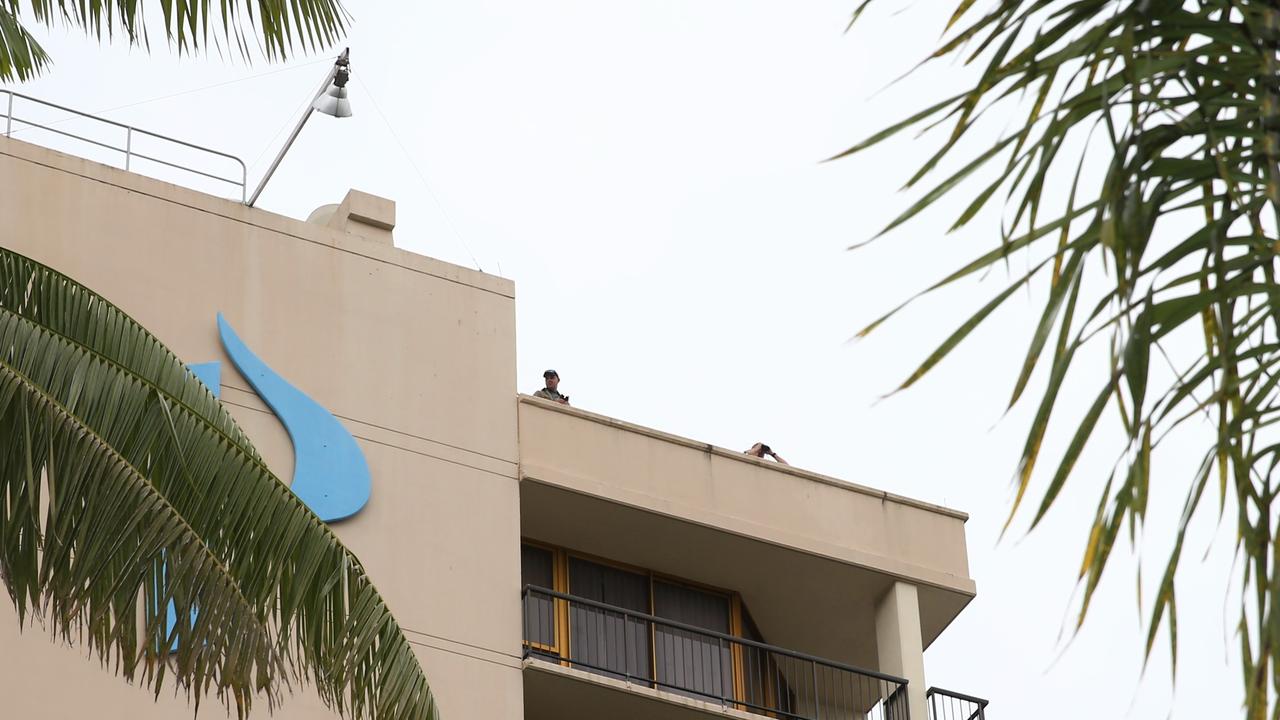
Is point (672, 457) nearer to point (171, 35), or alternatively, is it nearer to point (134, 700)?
point (134, 700)

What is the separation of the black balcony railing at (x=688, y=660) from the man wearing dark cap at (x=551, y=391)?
258 cm

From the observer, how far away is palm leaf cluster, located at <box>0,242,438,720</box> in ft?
34.8

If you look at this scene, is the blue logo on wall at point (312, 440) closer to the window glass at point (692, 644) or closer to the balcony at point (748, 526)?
the balcony at point (748, 526)

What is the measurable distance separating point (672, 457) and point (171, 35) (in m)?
11.2

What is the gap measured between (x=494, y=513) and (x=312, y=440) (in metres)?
2.16

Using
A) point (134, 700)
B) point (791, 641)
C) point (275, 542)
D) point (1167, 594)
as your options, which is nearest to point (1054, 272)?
point (1167, 594)

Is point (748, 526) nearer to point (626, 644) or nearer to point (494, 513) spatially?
point (626, 644)

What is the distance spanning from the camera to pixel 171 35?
13148 millimetres

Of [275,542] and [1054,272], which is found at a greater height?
[275,542]

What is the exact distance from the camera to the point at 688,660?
23.3 m

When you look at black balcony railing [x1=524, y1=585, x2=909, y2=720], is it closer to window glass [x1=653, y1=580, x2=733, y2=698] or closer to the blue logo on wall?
window glass [x1=653, y1=580, x2=733, y2=698]

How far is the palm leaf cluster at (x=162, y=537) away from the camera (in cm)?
1061

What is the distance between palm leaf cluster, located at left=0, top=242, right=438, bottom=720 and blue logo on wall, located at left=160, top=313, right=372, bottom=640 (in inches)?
346

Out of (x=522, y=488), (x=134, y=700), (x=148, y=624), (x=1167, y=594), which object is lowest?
(x=1167, y=594)
